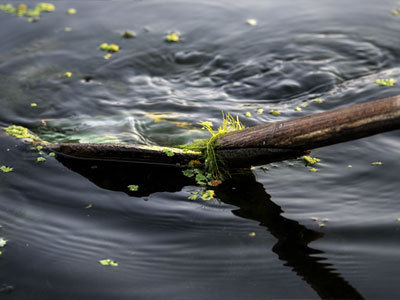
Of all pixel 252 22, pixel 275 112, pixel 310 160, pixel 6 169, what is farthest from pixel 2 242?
pixel 252 22

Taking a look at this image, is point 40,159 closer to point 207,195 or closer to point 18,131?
point 18,131

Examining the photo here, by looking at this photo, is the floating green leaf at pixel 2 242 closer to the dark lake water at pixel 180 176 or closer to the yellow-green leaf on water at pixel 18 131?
the dark lake water at pixel 180 176

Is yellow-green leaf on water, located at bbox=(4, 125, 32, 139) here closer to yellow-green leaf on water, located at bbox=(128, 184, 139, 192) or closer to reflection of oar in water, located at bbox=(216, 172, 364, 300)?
yellow-green leaf on water, located at bbox=(128, 184, 139, 192)

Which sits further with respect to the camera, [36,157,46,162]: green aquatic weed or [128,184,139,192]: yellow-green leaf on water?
[36,157,46,162]: green aquatic weed

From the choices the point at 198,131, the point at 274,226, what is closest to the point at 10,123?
the point at 198,131

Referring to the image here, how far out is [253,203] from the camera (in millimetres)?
4250

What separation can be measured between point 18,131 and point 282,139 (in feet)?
9.23

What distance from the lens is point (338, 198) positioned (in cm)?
423

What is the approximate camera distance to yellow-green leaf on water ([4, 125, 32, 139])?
5.04 metres

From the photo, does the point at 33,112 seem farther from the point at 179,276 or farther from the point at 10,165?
the point at 179,276

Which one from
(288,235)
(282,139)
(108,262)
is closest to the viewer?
(108,262)

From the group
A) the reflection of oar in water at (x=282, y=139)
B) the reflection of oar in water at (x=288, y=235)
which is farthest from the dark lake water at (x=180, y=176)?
the reflection of oar in water at (x=282, y=139)

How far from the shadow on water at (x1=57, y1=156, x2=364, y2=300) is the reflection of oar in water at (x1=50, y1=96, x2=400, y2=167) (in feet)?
0.34

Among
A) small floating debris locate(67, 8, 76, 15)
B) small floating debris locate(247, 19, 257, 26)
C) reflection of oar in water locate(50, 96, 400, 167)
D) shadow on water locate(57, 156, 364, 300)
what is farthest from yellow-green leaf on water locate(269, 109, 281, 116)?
small floating debris locate(67, 8, 76, 15)
